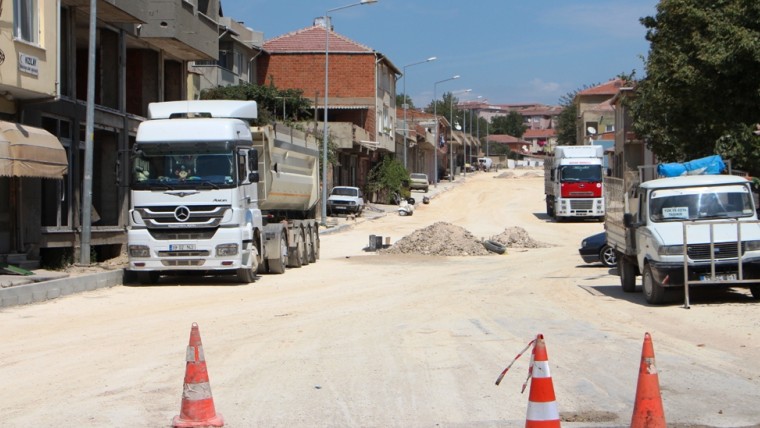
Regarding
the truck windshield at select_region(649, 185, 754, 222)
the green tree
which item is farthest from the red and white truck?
the truck windshield at select_region(649, 185, 754, 222)

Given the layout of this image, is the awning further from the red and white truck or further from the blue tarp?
the red and white truck

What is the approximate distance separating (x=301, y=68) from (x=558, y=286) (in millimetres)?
49308

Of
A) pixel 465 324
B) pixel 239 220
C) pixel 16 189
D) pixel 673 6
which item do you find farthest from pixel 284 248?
pixel 673 6

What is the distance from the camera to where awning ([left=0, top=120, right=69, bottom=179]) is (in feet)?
59.1

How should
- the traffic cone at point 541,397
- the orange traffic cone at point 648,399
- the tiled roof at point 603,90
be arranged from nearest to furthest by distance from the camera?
the traffic cone at point 541,397 → the orange traffic cone at point 648,399 → the tiled roof at point 603,90

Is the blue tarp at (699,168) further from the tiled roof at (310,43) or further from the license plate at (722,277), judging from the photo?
the tiled roof at (310,43)

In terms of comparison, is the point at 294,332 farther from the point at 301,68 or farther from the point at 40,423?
the point at 301,68


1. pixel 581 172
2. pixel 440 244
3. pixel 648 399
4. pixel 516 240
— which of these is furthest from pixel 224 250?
pixel 581 172

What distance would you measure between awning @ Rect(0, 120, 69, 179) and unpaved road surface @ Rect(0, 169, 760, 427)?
2689mm

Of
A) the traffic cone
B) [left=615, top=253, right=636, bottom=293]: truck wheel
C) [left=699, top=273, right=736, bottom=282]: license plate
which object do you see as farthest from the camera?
[left=615, top=253, right=636, bottom=293]: truck wheel

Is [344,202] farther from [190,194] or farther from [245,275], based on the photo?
[190,194]

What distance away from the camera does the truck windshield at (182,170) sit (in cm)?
1997

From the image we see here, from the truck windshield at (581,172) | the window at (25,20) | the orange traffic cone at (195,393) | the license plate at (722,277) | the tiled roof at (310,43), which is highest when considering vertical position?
the tiled roof at (310,43)

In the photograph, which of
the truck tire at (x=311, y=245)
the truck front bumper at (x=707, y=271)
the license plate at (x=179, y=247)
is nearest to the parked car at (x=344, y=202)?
the truck tire at (x=311, y=245)
